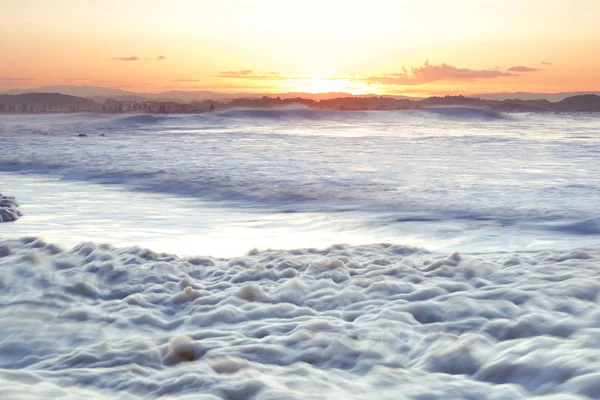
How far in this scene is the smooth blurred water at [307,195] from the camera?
6625 mm

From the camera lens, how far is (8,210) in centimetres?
759

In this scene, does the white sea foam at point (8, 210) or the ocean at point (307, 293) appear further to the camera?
the white sea foam at point (8, 210)

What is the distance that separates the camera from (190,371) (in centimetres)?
290

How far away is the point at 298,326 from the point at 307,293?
708 mm

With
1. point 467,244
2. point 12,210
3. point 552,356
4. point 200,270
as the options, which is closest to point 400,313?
point 552,356

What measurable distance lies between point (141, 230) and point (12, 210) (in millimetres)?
1935

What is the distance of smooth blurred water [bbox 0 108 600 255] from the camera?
21.7ft

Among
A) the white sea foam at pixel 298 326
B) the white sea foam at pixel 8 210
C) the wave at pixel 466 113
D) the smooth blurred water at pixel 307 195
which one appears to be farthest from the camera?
the wave at pixel 466 113

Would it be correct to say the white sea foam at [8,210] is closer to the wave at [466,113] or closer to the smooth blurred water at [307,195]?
the smooth blurred water at [307,195]

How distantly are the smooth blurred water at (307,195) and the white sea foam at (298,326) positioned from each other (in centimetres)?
125

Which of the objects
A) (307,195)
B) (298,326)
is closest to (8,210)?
(307,195)

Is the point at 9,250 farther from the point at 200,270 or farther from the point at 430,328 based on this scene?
the point at 430,328

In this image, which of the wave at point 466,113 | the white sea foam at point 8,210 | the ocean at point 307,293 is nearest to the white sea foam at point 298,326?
the ocean at point 307,293

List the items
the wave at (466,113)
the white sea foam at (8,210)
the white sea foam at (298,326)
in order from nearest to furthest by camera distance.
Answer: the white sea foam at (298,326), the white sea foam at (8,210), the wave at (466,113)
